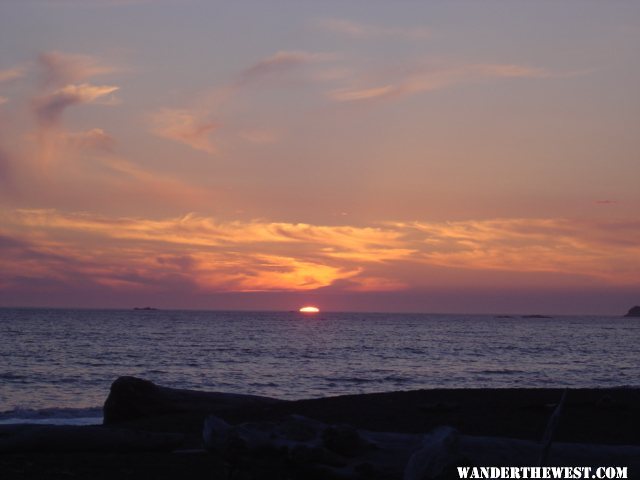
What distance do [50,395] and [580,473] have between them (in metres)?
30.2

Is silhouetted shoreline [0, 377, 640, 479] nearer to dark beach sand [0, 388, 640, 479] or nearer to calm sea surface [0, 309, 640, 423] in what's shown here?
dark beach sand [0, 388, 640, 479]

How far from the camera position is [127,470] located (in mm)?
12836

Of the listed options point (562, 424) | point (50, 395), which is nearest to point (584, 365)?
point (50, 395)

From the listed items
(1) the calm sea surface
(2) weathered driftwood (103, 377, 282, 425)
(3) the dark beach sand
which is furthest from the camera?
(1) the calm sea surface

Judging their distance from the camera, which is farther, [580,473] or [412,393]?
[412,393]

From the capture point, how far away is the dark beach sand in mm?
12852

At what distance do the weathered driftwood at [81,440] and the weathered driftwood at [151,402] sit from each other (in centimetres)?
536

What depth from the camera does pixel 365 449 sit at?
10625 mm

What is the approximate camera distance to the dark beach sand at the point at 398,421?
12852 millimetres

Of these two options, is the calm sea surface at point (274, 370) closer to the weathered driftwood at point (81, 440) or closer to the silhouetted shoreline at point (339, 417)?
Result: the silhouetted shoreline at point (339, 417)

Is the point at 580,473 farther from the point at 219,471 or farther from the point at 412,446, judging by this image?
the point at 219,471

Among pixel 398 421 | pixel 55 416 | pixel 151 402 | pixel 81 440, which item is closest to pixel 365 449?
pixel 81 440

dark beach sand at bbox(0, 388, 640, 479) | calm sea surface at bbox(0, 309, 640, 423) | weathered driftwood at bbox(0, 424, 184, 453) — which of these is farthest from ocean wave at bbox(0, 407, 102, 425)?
weathered driftwood at bbox(0, 424, 184, 453)

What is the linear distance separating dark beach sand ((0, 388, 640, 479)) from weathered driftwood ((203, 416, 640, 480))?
0.39m
